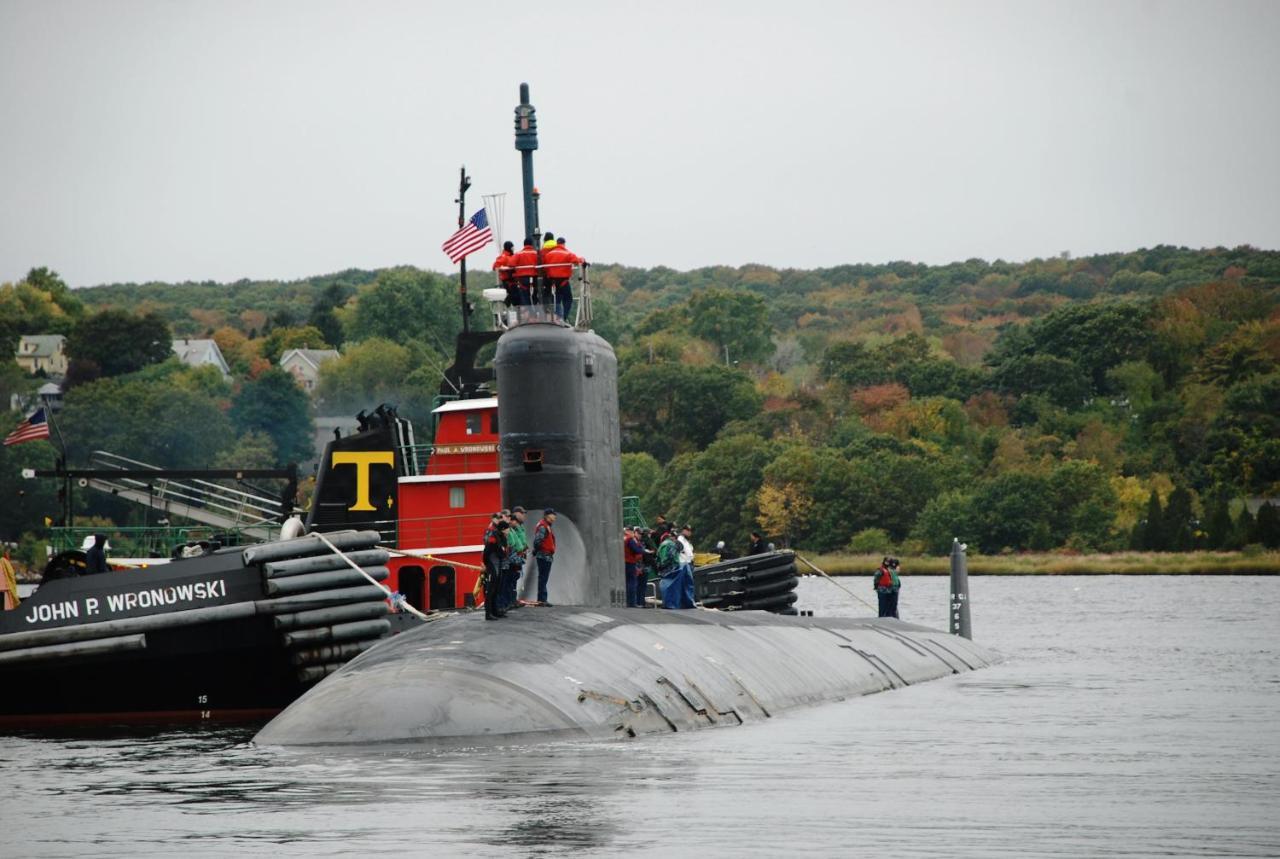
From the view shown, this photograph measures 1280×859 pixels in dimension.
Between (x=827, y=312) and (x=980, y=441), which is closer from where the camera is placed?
(x=980, y=441)

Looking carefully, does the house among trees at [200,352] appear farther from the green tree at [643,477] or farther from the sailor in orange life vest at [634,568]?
the sailor in orange life vest at [634,568]

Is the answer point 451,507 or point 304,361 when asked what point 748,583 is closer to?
point 451,507

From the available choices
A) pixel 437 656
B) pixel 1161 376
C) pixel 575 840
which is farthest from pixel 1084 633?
pixel 1161 376

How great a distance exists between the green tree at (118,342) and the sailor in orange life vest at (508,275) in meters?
92.6

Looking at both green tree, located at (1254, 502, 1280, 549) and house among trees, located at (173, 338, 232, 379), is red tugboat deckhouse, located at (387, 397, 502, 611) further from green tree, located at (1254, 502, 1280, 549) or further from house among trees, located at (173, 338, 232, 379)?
house among trees, located at (173, 338, 232, 379)

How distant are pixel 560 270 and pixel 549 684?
616 cm

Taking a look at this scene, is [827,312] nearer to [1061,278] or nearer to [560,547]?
[1061,278]

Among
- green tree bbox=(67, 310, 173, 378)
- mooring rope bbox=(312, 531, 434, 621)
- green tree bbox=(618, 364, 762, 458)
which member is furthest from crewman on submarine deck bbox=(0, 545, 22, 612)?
green tree bbox=(67, 310, 173, 378)

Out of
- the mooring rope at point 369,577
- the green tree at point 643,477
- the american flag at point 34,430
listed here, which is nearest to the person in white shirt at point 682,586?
the mooring rope at point 369,577

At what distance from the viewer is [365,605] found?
1083 inches

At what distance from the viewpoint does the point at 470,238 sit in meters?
33.8

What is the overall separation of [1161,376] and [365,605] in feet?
276

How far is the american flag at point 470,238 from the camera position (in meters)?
33.7

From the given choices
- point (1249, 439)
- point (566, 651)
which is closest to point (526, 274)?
point (566, 651)
